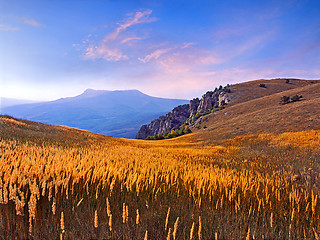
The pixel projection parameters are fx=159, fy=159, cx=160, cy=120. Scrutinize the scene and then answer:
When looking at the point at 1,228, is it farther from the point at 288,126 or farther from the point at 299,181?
the point at 288,126

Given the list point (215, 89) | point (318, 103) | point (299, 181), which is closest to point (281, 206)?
point (299, 181)

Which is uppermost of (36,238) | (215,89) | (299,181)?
(215,89)

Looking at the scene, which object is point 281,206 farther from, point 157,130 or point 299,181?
point 157,130

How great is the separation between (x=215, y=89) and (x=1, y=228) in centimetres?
12891

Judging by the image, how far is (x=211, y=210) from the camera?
8.75ft

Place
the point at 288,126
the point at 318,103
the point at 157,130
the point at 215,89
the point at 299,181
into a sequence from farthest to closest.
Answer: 1. the point at 157,130
2. the point at 215,89
3. the point at 318,103
4. the point at 288,126
5. the point at 299,181

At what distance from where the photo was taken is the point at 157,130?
150m

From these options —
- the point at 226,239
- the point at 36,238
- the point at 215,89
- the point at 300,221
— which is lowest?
the point at 300,221

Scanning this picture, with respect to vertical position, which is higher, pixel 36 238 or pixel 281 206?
pixel 36 238

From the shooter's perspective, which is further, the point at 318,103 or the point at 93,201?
the point at 318,103

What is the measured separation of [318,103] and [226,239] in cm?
4379

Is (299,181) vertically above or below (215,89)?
below

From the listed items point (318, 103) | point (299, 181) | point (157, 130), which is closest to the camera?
point (299, 181)

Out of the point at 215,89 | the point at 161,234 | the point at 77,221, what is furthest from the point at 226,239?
the point at 215,89
